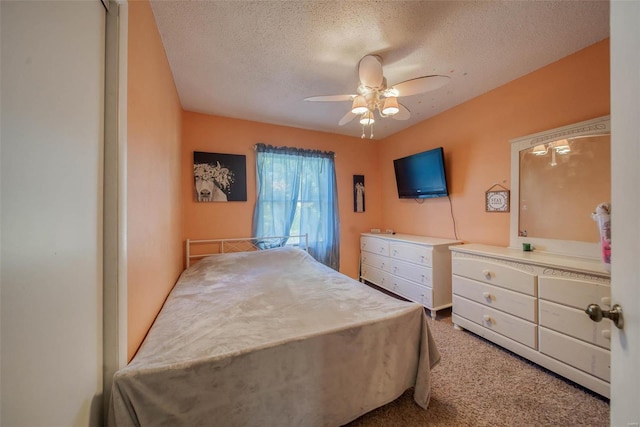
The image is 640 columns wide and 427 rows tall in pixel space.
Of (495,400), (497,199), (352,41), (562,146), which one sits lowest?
(495,400)

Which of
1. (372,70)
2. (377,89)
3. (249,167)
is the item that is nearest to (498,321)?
(377,89)

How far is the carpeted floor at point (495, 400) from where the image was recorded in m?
1.30

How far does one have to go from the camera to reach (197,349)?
1032mm

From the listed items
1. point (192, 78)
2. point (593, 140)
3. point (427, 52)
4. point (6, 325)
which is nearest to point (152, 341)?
point (6, 325)

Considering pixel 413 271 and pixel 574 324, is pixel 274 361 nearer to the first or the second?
pixel 574 324

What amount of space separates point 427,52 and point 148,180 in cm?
221

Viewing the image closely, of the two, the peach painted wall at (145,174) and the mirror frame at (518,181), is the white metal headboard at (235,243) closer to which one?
the peach painted wall at (145,174)

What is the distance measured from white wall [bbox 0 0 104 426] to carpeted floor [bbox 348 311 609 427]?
1.38m

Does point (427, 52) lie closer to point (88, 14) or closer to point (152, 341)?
point (88, 14)

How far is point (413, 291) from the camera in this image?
2746mm

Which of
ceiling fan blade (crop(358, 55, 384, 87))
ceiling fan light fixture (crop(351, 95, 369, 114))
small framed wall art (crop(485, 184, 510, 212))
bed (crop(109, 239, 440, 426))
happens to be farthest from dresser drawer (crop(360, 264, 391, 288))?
ceiling fan blade (crop(358, 55, 384, 87))

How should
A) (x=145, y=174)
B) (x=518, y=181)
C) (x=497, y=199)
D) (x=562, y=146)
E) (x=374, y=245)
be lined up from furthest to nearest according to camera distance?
(x=374, y=245) → (x=497, y=199) → (x=518, y=181) → (x=562, y=146) → (x=145, y=174)

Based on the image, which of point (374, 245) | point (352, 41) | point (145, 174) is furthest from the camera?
point (374, 245)

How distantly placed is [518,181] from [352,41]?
2005 mm
